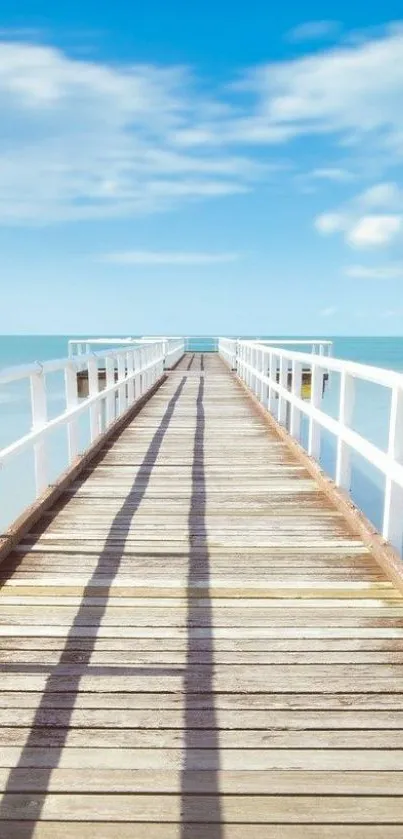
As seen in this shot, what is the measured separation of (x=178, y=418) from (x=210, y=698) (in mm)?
8216

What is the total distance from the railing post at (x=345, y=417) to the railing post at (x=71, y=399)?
2.58 metres

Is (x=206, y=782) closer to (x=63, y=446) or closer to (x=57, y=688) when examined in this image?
(x=57, y=688)

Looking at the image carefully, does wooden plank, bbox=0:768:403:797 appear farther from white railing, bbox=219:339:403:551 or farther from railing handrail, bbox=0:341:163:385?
railing handrail, bbox=0:341:163:385

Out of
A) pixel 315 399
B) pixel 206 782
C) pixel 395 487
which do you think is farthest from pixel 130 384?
pixel 206 782

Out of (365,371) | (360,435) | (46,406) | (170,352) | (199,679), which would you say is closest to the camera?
(199,679)

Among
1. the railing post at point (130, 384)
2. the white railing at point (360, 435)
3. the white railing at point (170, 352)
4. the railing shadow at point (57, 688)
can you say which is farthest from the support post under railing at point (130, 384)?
the white railing at point (170, 352)

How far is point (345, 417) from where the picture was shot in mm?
4805

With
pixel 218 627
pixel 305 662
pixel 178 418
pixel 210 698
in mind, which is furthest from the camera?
pixel 178 418

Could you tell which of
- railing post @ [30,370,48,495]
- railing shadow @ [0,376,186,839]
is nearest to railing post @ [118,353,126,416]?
railing post @ [30,370,48,495]

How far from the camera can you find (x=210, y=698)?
2.46m

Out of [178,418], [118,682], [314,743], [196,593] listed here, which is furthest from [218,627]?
[178,418]

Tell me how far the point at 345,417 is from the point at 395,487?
114 cm

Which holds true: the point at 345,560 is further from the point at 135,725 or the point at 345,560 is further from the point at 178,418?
the point at 178,418

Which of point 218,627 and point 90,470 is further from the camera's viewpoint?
point 90,470
